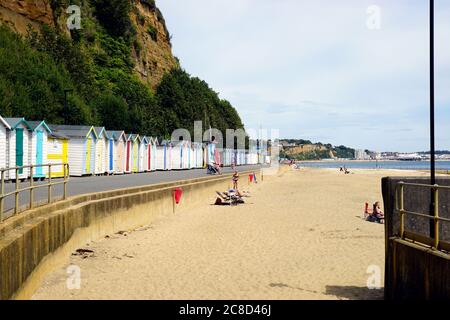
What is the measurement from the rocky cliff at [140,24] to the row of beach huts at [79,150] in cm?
2175

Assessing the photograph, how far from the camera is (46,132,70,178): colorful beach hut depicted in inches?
1137

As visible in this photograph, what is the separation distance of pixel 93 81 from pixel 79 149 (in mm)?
38607

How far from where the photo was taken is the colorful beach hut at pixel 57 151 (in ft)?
94.7

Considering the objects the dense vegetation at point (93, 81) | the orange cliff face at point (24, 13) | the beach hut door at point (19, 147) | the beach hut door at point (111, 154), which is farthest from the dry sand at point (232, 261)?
the orange cliff face at point (24, 13)

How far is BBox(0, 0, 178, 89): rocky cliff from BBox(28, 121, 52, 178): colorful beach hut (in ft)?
107

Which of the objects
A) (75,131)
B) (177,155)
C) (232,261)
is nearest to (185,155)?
(177,155)

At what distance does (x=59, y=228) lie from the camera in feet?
35.0

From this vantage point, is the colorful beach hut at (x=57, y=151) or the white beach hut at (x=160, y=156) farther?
the white beach hut at (x=160, y=156)

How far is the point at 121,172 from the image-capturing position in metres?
39.7

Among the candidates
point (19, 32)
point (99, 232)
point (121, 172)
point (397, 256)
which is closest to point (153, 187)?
point (99, 232)

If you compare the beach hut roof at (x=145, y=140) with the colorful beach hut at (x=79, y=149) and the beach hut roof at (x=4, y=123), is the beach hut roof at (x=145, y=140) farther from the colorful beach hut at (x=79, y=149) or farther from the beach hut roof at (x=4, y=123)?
the beach hut roof at (x=4, y=123)

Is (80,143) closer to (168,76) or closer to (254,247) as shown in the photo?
(254,247)
